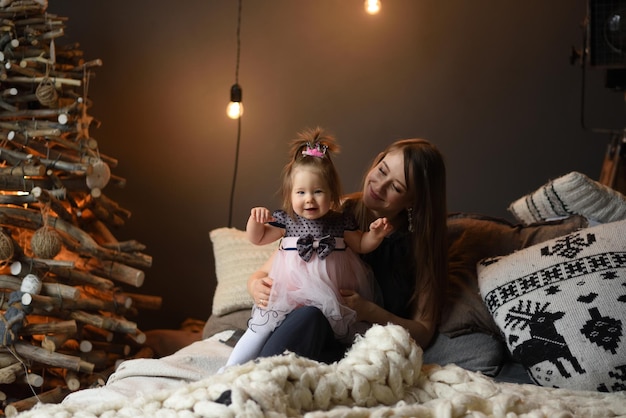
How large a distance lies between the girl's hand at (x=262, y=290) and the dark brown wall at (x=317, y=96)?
1.26m

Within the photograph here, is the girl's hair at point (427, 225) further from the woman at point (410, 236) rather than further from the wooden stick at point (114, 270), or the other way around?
the wooden stick at point (114, 270)

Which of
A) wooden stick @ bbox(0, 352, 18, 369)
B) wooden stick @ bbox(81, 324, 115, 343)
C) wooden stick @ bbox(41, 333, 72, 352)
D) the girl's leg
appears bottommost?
wooden stick @ bbox(81, 324, 115, 343)

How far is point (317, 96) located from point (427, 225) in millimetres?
1227

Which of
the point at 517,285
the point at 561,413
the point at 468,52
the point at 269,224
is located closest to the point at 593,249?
the point at 517,285

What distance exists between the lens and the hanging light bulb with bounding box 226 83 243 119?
10.2 ft

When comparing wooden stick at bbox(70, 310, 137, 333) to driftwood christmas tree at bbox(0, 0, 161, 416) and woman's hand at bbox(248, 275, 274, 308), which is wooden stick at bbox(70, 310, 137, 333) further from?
woman's hand at bbox(248, 275, 274, 308)

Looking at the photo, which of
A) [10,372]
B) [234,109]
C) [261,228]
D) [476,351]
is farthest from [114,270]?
[476,351]

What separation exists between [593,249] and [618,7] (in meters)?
0.93

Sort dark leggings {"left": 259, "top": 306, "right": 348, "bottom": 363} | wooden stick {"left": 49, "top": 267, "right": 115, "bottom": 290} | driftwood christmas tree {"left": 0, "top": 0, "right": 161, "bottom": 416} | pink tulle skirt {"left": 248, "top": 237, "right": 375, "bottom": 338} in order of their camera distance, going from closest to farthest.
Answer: dark leggings {"left": 259, "top": 306, "right": 348, "bottom": 363}, pink tulle skirt {"left": 248, "top": 237, "right": 375, "bottom": 338}, driftwood christmas tree {"left": 0, "top": 0, "right": 161, "bottom": 416}, wooden stick {"left": 49, "top": 267, "right": 115, "bottom": 290}

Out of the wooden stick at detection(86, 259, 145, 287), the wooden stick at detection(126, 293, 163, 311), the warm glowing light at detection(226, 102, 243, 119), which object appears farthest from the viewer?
the warm glowing light at detection(226, 102, 243, 119)

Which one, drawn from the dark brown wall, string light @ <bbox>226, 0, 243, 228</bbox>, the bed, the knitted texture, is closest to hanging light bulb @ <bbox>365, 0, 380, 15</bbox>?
the dark brown wall

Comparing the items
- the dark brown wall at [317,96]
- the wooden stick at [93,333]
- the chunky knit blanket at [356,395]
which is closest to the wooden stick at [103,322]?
the wooden stick at [93,333]

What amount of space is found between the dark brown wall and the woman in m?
1.03

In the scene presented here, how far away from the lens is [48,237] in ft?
8.23
